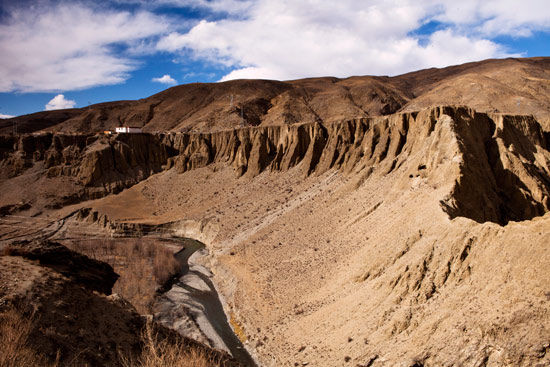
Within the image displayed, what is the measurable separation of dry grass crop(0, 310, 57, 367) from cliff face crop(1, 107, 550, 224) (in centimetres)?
1844

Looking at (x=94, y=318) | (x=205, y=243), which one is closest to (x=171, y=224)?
(x=205, y=243)

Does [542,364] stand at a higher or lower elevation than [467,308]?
lower

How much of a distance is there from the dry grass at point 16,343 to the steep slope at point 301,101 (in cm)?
6596

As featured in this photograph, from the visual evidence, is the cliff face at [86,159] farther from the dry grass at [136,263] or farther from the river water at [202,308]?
the river water at [202,308]

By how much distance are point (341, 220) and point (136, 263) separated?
1890 centimetres

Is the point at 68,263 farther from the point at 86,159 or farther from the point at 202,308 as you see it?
the point at 86,159

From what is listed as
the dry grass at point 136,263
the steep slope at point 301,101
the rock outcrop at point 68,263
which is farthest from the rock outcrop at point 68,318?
the steep slope at point 301,101

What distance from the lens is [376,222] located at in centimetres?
2552

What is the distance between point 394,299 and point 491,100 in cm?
5993

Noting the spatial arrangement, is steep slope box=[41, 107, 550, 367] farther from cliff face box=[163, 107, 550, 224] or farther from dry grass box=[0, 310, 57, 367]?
dry grass box=[0, 310, 57, 367]

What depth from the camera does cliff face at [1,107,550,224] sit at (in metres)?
24.5

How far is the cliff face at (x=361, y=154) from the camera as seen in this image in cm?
2448

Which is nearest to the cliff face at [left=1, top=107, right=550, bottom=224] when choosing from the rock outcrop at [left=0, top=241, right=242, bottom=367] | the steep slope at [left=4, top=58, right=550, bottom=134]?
the rock outcrop at [left=0, top=241, right=242, bottom=367]

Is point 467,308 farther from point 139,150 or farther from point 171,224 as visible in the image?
point 139,150
